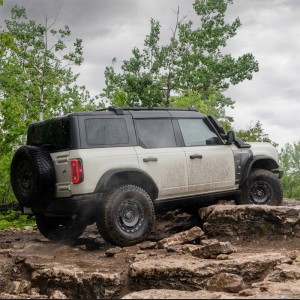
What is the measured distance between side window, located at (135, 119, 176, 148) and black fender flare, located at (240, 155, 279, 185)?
163 centimetres

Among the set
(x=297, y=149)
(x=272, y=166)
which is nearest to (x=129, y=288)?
(x=272, y=166)

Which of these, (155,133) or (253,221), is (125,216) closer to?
(155,133)

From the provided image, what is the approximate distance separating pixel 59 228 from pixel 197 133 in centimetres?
292

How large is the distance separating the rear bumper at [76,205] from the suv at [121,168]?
0.6 inches

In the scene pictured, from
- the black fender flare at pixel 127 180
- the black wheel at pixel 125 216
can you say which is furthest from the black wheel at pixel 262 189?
the black wheel at pixel 125 216

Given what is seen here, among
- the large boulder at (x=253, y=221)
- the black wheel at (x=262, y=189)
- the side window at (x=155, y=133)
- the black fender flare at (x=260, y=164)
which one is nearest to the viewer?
the side window at (x=155, y=133)

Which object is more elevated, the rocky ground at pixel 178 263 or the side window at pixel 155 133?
the side window at pixel 155 133

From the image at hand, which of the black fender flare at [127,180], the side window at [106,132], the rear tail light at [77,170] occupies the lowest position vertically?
the black fender flare at [127,180]

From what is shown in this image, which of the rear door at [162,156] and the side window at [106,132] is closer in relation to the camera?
the side window at [106,132]

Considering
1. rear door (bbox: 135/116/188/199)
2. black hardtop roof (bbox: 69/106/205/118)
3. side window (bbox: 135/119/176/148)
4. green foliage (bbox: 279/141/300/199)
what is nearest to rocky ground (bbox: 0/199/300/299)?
rear door (bbox: 135/116/188/199)

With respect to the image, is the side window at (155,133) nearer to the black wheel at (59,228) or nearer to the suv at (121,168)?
the suv at (121,168)

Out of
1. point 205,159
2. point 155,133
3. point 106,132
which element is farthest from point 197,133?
point 106,132

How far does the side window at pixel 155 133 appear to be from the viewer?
8227 millimetres

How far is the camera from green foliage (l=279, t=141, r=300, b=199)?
1707 centimetres
